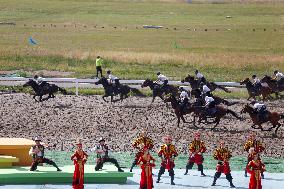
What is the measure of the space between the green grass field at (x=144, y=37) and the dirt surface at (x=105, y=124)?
35.7ft

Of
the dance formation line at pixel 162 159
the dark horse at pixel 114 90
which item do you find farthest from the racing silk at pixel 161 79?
the dance formation line at pixel 162 159

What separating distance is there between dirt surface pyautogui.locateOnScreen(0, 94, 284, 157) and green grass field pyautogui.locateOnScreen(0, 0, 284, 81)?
1087 centimetres

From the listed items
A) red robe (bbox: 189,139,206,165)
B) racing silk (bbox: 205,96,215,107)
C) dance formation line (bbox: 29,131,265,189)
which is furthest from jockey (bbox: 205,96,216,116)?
red robe (bbox: 189,139,206,165)

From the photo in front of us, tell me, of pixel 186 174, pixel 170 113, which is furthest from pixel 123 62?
pixel 186 174

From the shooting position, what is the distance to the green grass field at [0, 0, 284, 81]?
55156 millimetres

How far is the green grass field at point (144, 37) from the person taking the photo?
181 feet

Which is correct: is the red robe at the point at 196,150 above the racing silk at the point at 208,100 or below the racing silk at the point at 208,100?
below

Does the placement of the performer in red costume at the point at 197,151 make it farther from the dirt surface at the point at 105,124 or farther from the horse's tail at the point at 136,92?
the horse's tail at the point at 136,92

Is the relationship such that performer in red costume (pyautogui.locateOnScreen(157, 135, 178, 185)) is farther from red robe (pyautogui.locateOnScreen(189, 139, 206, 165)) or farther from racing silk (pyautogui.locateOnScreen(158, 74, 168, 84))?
racing silk (pyautogui.locateOnScreen(158, 74, 168, 84))

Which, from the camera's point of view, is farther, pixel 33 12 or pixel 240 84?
pixel 33 12

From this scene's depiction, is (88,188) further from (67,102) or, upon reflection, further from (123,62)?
(123,62)

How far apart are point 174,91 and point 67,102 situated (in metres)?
5.15

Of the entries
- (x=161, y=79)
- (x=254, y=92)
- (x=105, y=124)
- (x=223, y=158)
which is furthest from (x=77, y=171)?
(x=254, y=92)

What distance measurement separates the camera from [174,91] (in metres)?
40.5
